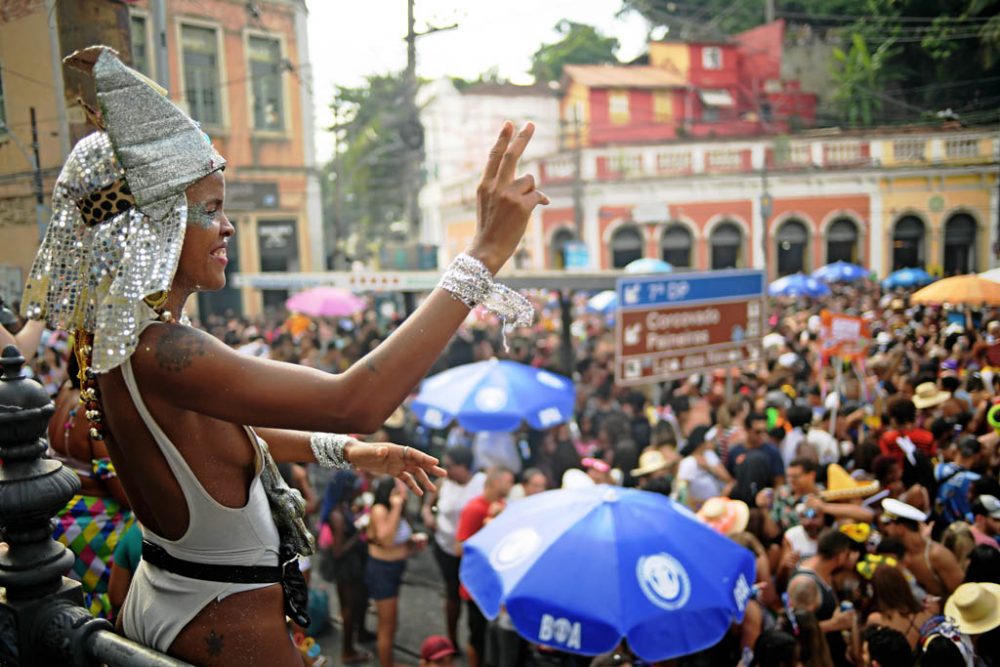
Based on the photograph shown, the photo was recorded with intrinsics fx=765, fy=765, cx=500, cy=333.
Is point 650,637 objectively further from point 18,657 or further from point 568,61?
point 568,61

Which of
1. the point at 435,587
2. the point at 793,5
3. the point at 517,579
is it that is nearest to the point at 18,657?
the point at 517,579

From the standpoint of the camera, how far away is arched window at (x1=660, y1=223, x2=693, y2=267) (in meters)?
29.0

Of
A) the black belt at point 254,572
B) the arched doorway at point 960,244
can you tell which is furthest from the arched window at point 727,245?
the black belt at point 254,572

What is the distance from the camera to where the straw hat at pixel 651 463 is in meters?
6.86

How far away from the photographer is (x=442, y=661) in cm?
459

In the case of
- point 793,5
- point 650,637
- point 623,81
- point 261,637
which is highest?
point 793,5

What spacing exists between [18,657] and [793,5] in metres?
38.3

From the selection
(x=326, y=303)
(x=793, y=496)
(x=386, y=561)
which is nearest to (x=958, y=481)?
(x=793, y=496)

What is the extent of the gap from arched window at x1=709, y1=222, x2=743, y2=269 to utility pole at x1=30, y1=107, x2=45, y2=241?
27.6 meters

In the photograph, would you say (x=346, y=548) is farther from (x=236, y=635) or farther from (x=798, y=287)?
(x=798, y=287)

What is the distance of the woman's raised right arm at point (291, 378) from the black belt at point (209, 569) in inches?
15.8

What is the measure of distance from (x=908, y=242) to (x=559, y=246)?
39.9ft

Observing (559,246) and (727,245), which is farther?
(559,246)

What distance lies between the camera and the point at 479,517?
5746mm
